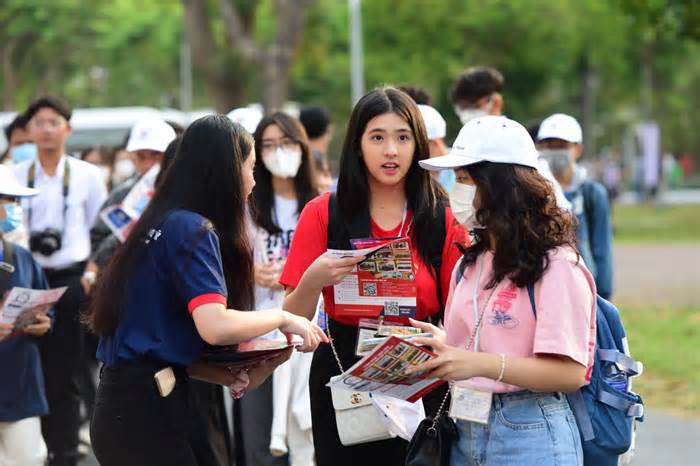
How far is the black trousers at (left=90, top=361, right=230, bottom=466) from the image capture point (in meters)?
3.97

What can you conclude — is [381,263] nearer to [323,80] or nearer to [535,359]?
[535,359]

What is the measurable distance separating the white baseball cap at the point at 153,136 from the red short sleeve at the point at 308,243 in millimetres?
3016

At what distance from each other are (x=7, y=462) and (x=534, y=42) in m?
32.6

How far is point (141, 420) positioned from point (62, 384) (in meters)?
3.49

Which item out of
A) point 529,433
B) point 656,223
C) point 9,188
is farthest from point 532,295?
point 656,223

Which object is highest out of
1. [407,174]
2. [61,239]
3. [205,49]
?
[205,49]

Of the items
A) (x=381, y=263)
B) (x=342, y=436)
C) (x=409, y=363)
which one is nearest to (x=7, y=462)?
(x=342, y=436)

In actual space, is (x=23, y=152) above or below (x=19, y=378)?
above

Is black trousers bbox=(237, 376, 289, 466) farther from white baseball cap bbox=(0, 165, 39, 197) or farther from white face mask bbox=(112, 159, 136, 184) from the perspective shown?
white face mask bbox=(112, 159, 136, 184)

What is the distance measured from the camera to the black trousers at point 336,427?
4.79 meters

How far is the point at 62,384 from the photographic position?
7.30 m

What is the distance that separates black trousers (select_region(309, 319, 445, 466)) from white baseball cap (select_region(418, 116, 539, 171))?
1.15 meters

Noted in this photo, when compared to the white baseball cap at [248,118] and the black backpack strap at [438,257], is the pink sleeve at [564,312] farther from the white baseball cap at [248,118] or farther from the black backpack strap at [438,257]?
the white baseball cap at [248,118]

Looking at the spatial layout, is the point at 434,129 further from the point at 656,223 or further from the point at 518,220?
the point at 656,223
